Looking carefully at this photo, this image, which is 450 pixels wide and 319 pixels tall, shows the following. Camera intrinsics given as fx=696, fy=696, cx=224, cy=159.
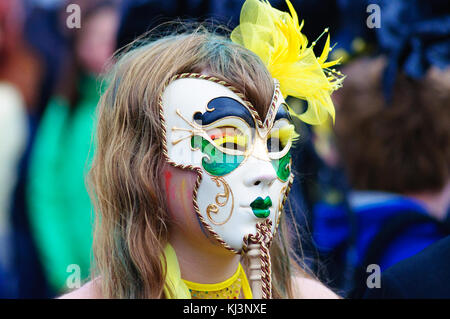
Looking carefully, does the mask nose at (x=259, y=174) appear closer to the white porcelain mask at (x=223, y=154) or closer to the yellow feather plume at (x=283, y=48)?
the white porcelain mask at (x=223, y=154)

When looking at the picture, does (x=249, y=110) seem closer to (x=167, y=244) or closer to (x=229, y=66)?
(x=229, y=66)

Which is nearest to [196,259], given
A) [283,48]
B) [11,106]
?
[283,48]

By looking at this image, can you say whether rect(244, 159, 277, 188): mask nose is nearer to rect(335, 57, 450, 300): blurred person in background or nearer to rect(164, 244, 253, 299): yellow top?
rect(164, 244, 253, 299): yellow top

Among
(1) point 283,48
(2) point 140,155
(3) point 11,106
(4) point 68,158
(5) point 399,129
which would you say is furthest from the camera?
(3) point 11,106


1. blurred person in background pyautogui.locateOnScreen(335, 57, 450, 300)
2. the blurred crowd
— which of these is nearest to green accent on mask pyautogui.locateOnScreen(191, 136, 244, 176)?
the blurred crowd

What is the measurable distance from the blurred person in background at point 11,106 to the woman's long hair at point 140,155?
1801mm

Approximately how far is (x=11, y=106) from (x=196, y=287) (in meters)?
2.16

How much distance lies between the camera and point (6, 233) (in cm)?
363

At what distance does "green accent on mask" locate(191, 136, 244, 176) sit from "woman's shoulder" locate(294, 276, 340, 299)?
583mm

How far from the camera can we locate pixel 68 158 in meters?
3.55

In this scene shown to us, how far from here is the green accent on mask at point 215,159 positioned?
5.85ft

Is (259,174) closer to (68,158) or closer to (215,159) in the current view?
(215,159)
